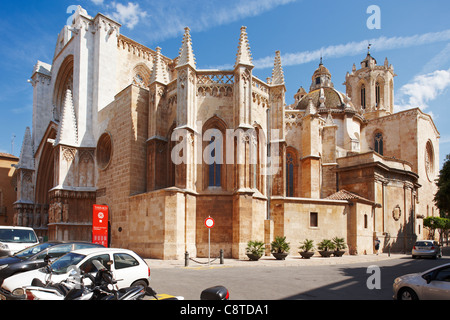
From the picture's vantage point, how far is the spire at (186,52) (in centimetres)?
2138

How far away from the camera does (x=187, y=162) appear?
66.0ft

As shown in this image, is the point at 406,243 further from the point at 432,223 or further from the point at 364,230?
the point at 432,223

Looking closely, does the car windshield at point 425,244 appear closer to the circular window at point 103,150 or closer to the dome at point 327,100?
the dome at point 327,100

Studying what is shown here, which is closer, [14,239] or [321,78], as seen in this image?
[14,239]

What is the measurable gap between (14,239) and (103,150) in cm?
1255

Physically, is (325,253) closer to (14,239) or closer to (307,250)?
(307,250)

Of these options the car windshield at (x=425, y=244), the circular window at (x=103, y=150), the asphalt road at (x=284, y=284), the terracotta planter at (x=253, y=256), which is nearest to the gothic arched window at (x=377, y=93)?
the car windshield at (x=425, y=244)

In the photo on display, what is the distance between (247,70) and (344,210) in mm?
10938

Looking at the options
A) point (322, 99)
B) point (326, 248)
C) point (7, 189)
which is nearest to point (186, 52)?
point (326, 248)

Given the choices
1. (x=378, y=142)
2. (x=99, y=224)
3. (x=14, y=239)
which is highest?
(x=378, y=142)

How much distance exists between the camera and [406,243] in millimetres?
30750

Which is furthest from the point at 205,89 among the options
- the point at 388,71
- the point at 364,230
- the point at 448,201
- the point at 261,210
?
the point at 388,71

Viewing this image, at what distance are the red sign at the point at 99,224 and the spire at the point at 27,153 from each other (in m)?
19.8

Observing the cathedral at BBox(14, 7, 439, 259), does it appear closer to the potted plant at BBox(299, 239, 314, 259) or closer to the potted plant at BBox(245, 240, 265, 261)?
the potted plant at BBox(245, 240, 265, 261)
